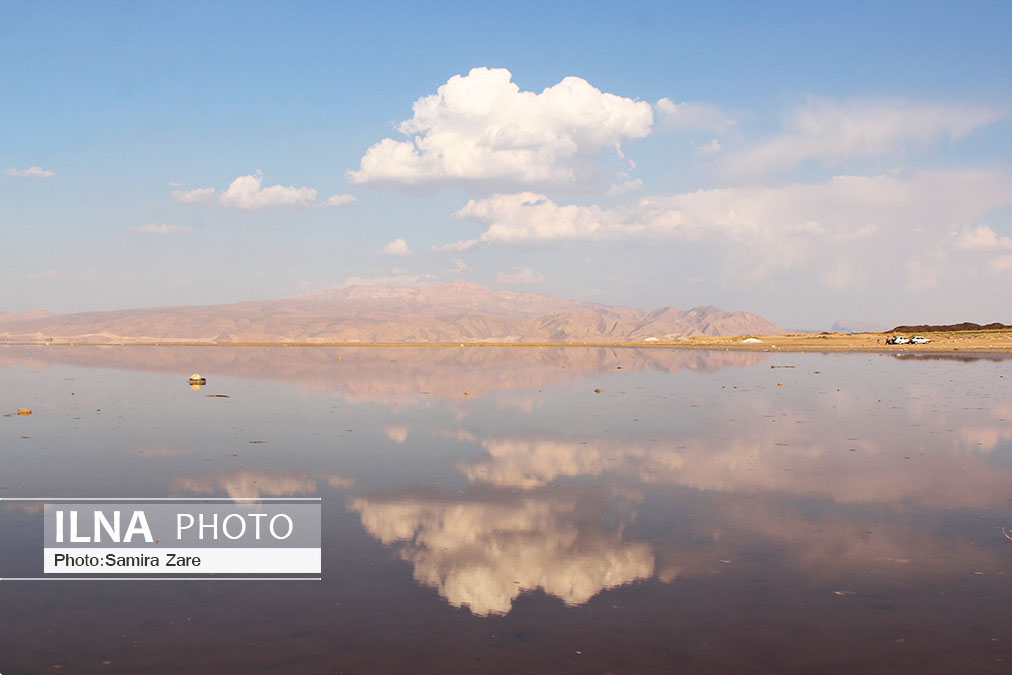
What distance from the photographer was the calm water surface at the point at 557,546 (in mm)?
7246

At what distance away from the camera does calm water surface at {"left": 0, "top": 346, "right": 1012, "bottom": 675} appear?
7.25 meters

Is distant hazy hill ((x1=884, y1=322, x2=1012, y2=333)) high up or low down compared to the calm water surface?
up

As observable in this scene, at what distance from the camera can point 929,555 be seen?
9.99 metres

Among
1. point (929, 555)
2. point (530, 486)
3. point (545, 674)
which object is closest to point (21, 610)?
point (545, 674)

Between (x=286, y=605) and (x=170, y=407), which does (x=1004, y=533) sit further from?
(x=170, y=407)

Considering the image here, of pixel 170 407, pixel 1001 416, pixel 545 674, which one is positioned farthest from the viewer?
pixel 170 407

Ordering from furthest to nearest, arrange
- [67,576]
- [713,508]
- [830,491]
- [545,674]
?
[830,491] < [713,508] < [67,576] < [545,674]

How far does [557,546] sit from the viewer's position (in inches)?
410

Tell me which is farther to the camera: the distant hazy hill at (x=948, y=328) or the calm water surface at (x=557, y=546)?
the distant hazy hill at (x=948, y=328)

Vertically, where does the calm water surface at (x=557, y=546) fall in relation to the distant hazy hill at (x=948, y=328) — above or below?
below

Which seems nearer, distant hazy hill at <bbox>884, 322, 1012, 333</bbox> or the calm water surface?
the calm water surface

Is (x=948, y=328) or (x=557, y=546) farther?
(x=948, y=328)

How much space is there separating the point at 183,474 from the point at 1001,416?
25243 millimetres

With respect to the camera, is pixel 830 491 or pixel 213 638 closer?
pixel 213 638
